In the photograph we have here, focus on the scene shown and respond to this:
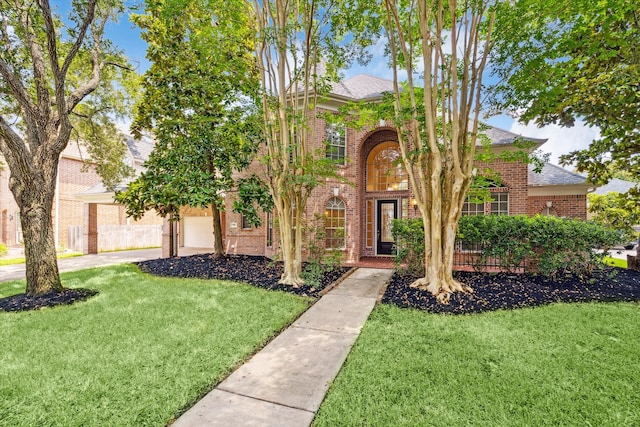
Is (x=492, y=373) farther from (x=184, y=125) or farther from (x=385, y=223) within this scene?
(x=184, y=125)

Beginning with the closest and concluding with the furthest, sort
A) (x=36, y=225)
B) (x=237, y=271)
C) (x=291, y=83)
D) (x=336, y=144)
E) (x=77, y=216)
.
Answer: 1. (x=36, y=225)
2. (x=291, y=83)
3. (x=237, y=271)
4. (x=336, y=144)
5. (x=77, y=216)

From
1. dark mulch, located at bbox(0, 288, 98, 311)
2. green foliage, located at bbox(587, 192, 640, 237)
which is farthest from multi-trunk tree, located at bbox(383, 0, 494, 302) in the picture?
dark mulch, located at bbox(0, 288, 98, 311)

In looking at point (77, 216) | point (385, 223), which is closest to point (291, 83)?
point (385, 223)

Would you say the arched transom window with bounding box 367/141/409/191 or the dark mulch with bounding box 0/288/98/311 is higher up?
the arched transom window with bounding box 367/141/409/191

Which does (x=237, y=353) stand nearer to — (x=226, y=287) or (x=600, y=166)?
(x=226, y=287)

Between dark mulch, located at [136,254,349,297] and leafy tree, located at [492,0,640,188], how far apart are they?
5.96m

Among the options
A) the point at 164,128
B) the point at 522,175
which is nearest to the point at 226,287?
the point at 164,128

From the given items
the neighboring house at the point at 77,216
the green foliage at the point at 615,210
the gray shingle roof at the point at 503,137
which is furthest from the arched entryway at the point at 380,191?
the neighboring house at the point at 77,216

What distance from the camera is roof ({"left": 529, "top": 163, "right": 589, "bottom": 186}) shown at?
11.3 meters

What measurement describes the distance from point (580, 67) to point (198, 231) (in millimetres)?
16551

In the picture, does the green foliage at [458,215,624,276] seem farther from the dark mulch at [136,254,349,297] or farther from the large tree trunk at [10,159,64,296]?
the large tree trunk at [10,159,64,296]

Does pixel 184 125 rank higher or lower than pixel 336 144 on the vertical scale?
higher

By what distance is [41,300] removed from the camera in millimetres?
5617

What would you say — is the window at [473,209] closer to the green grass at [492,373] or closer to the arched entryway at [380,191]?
the arched entryway at [380,191]
